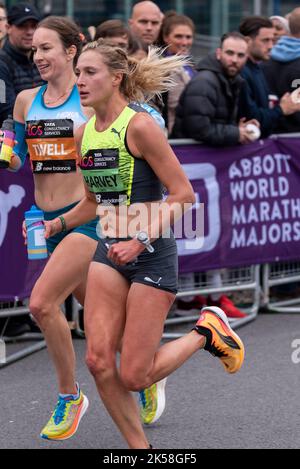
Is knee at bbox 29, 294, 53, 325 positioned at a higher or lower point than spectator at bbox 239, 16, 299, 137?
lower

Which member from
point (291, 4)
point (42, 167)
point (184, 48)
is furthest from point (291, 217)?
point (291, 4)

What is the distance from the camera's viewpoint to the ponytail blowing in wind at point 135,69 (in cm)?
528

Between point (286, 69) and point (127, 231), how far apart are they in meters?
5.37

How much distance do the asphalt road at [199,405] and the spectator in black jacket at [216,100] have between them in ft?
5.75

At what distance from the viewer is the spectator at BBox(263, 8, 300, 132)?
9992mm

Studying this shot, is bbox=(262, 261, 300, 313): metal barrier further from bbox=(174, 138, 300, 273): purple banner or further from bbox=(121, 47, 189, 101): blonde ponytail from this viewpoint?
bbox=(121, 47, 189, 101): blonde ponytail

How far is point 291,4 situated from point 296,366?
71.1 ft

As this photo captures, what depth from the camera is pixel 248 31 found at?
10.5 m

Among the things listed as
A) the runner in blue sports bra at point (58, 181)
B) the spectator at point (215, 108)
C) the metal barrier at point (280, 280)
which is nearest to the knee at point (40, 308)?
the runner in blue sports bra at point (58, 181)

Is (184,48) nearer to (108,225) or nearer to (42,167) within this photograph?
(42,167)

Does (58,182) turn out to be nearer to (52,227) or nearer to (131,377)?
(52,227)

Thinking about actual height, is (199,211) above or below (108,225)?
below

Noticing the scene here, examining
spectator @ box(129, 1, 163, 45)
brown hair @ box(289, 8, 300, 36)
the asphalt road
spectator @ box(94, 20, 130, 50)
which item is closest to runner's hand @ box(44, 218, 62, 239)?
the asphalt road

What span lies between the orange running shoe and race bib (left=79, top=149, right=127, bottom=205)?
82 centimetres
